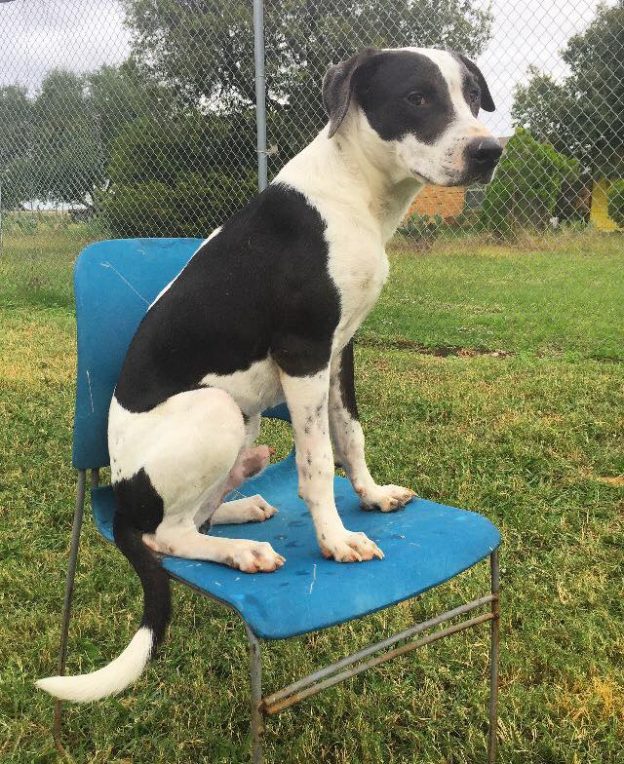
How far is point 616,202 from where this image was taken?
4.74 metres

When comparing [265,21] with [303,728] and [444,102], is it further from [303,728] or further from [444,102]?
[303,728]

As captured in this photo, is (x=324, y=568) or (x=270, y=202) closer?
(x=324, y=568)

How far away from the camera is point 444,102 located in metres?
1.47

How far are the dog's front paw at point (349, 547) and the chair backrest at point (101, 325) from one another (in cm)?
59

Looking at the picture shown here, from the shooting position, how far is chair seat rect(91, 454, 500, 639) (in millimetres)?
1206

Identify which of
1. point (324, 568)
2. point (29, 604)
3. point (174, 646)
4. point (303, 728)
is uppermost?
point (324, 568)

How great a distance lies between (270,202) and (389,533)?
0.73 meters

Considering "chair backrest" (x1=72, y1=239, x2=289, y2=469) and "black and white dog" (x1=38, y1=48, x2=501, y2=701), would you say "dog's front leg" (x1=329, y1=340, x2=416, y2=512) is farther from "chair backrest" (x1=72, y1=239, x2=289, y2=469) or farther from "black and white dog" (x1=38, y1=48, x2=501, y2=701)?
"chair backrest" (x1=72, y1=239, x2=289, y2=469)

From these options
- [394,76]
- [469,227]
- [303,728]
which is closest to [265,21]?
[469,227]

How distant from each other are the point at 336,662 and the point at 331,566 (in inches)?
9.7

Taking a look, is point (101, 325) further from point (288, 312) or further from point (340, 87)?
point (340, 87)

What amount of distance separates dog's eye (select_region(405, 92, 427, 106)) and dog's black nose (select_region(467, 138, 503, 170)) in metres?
0.14

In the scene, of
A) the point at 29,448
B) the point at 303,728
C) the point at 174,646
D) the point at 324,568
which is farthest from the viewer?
the point at 29,448

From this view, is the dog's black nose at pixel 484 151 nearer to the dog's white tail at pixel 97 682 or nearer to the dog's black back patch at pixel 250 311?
the dog's black back patch at pixel 250 311
